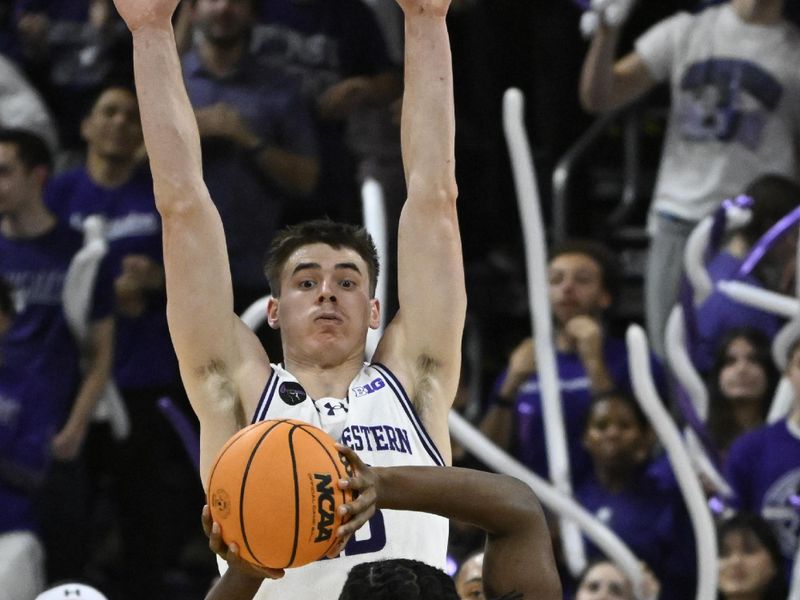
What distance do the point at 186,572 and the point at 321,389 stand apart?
3467 millimetres

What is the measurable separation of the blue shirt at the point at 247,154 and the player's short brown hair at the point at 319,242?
8.56ft

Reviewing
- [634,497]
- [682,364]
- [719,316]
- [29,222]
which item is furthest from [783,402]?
[29,222]

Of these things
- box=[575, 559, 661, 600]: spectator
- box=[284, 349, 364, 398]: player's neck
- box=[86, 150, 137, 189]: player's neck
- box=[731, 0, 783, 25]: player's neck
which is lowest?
box=[575, 559, 661, 600]: spectator

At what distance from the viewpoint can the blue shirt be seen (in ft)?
23.1

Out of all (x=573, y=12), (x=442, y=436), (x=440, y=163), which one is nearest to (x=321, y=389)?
(x=442, y=436)

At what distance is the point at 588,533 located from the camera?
20.8ft

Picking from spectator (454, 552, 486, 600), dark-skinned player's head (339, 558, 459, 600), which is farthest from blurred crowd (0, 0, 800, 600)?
dark-skinned player's head (339, 558, 459, 600)

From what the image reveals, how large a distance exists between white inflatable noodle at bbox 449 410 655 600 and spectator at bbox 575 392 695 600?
0.12 metres

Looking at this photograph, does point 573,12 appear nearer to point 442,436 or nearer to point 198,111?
point 198,111

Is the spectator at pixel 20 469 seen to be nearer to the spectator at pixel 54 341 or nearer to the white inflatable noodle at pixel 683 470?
the spectator at pixel 54 341

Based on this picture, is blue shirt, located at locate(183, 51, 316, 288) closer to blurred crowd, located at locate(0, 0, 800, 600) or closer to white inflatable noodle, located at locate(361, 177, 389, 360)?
blurred crowd, located at locate(0, 0, 800, 600)

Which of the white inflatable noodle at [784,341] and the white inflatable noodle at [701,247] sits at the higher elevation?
the white inflatable noodle at [701,247]

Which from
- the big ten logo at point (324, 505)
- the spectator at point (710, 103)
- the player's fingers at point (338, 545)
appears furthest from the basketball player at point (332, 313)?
the spectator at point (710, 103)

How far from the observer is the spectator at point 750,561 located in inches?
241
